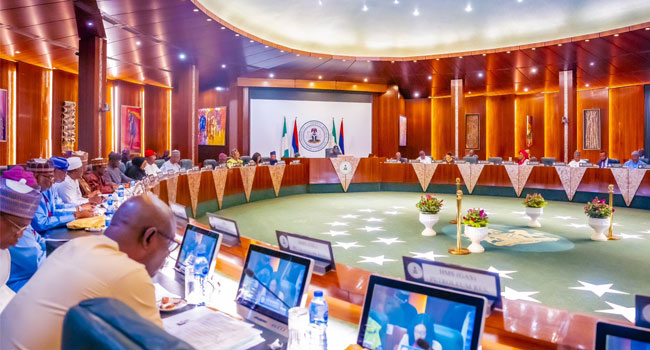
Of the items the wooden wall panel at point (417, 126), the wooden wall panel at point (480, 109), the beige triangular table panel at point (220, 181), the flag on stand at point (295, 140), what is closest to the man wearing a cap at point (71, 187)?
the beige triangular table panel at point (220, 181)

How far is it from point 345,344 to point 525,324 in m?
0.62

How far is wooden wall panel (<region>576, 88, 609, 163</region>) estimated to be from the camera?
49.6ft

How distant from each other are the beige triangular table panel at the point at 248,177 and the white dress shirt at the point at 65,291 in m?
8.43

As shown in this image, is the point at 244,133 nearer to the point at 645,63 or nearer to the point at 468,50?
the point at 468,50

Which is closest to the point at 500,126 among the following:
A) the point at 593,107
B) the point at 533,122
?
the point at 533,122

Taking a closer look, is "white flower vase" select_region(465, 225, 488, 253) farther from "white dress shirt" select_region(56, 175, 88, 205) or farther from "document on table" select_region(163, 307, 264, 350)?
"white dress shirt" select_region(56, 175, 88, 205)

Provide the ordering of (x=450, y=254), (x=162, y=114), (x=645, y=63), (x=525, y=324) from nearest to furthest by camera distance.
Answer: (x=525, y=324), (x=450, y=254), (x=645, y=63), (x=162, y=114)

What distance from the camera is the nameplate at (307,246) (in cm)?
206

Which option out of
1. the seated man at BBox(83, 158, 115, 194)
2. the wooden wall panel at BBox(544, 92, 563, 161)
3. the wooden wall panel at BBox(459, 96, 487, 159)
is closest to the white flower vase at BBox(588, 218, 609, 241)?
the seated man at BBox(83, 158, 115, 194)

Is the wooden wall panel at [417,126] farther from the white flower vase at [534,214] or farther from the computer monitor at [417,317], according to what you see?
the computer monitor at [417,317]

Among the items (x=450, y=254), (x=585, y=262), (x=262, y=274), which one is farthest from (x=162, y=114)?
(x=262, y=274)

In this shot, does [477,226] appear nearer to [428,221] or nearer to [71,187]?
[428,221]

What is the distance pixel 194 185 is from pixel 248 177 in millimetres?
2227

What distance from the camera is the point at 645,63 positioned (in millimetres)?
11562
